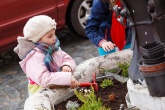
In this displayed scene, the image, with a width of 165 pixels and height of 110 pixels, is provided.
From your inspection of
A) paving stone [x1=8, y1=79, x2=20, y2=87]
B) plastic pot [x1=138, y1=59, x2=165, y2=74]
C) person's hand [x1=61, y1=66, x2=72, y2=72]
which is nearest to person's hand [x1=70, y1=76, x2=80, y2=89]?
person's hand [x1=61, y1=66, x2=72, y2=72]

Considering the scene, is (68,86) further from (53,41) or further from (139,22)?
(139,22)

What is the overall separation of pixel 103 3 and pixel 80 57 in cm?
319

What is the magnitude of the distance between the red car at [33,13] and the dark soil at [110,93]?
355 cm

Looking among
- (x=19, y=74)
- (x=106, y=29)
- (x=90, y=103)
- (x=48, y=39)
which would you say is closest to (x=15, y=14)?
(x=19, y=74)

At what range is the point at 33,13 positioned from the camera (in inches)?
285

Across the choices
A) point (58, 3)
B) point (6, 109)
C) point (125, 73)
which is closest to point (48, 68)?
point (125, 73)

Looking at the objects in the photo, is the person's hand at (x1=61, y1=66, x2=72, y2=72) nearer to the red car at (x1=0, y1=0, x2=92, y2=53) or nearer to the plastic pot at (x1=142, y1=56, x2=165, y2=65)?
the plastic pot at (x1=142, y1=56, x2=165, y2=65)

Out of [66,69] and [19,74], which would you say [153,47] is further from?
[19,74]

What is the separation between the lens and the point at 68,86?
344 centimetres

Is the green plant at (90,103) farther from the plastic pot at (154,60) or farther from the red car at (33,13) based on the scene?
the red car at (33,13)

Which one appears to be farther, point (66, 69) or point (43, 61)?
point (66, 69)

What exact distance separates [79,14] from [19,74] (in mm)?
1661

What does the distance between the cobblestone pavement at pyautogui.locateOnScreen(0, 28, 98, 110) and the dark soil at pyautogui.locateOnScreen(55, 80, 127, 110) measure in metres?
2.11

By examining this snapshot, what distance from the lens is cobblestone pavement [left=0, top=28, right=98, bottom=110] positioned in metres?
5.79
